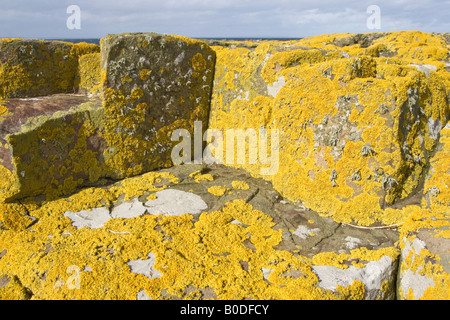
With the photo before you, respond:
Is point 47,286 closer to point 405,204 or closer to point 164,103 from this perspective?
point 164,103

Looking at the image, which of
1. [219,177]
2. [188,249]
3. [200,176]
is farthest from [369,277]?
[200,176]

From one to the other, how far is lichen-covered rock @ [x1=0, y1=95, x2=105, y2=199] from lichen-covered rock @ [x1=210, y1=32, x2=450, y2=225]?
9.20ft

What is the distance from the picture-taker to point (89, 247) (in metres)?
3.64

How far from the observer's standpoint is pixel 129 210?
4527 millimetres

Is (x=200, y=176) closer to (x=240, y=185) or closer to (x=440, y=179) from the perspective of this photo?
(x=240, y=185)

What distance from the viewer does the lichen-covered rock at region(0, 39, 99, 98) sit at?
550 centimetres

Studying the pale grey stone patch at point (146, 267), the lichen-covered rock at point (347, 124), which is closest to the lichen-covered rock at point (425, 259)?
the lichen-covered rock at point (347, 124)

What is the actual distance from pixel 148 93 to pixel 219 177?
6.68ft

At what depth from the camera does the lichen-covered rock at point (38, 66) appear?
550 centimetres

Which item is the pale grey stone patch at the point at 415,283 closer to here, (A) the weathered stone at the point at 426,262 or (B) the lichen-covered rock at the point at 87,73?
(A) the weathered stone at the point at 426,262

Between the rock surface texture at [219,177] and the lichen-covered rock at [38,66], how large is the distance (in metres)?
0.02

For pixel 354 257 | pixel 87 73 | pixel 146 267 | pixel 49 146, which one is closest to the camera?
pixel 146 267

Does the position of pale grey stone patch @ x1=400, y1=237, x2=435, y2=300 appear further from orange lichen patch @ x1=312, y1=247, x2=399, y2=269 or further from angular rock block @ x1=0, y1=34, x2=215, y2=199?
angular rock block @ x1=0, y1=34, x2=215, y2=199
